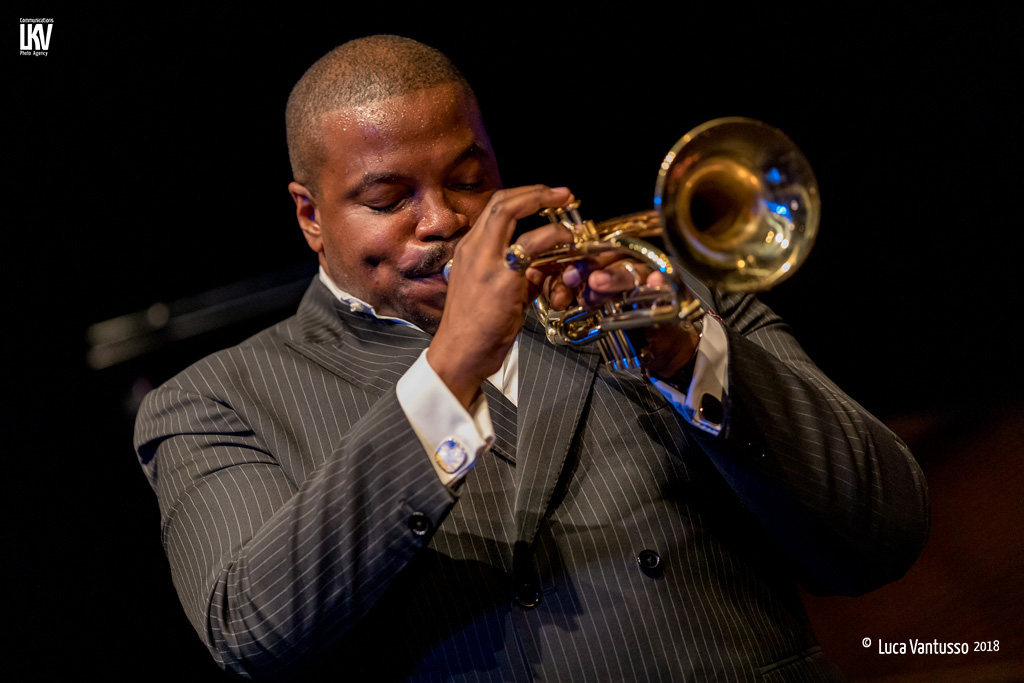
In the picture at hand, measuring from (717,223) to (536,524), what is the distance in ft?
2.62

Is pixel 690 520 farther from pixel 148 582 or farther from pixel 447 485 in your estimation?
pixel 148 582

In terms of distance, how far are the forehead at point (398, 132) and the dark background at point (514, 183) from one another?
1.19 m

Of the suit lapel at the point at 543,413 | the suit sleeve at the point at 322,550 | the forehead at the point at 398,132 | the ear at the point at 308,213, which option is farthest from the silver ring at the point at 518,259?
the ear at the point at 308,213

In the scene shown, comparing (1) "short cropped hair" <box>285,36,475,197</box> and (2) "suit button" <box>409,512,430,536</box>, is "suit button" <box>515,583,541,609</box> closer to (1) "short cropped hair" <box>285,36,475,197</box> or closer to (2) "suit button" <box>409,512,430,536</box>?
(2) "suit button" <box>409,512,430,536</box>

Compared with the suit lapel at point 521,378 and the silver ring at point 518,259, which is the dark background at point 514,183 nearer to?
the suit lapel at point 521,378

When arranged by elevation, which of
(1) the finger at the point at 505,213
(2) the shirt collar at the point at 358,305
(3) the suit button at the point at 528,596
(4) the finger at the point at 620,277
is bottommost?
(3) the suit button at the point at 528,596

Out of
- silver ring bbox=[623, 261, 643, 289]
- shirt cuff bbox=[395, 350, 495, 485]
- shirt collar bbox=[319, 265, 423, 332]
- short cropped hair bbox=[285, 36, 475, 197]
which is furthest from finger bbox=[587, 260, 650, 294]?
short cropped hair bbox=[285, 36, 475, 197]

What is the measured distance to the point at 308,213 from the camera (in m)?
2.57

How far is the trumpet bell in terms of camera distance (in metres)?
1.66

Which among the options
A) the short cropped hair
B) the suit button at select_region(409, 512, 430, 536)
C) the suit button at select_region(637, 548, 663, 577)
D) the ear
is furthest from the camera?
the ear

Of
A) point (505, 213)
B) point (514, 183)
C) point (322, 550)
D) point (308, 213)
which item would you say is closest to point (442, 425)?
point (322, 550)

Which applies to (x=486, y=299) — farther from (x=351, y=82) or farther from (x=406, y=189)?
(x=351, y=82)

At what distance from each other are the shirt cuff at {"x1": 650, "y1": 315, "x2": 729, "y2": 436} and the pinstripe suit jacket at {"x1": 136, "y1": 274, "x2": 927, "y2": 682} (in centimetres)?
3

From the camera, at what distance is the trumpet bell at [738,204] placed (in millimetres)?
1662
